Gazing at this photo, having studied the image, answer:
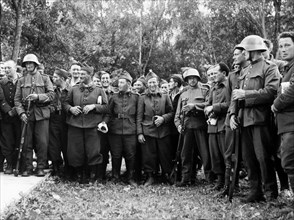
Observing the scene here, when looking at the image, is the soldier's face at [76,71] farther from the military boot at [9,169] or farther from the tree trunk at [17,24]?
the tree trunk at [17,24]

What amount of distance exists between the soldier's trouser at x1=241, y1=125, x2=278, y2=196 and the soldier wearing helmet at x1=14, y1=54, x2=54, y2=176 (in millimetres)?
4141

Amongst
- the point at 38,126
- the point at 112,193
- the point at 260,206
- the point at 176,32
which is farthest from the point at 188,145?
the point at 176,32

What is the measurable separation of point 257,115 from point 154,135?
299 centimetres

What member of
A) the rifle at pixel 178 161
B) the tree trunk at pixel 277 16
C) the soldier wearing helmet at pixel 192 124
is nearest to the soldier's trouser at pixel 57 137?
the rifle at pixel 178 161

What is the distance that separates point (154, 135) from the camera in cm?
865

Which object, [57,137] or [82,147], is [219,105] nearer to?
[82,147]

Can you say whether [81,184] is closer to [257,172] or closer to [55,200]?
[55,200]

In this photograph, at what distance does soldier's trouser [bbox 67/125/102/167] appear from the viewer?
332 inches

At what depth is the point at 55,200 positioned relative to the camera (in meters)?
6.57

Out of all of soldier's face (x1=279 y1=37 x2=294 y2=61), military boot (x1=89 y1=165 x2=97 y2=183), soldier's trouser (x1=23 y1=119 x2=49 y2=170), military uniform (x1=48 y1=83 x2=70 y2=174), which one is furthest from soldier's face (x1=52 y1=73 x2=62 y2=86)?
soldier's face (x1=279 y1=37 x2=294 y2=61)

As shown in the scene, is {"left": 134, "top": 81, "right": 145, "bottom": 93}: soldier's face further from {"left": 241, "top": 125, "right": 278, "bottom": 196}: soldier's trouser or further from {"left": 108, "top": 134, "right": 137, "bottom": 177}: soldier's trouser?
{"left": 241, "top": 125, "right": 278, "bottom": 196}: soldier's trouser

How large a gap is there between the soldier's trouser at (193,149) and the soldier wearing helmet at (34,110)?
2.82 m

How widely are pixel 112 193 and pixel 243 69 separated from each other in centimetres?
312

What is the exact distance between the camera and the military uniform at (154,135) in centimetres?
868
